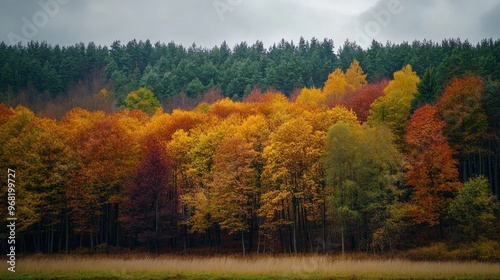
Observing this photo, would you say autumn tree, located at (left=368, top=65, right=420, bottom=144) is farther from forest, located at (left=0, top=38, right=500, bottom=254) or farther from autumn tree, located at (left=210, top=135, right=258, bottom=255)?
autumn tree, located at (left=210, top=135, right=258, bottom=255)

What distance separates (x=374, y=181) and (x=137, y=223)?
23.3m

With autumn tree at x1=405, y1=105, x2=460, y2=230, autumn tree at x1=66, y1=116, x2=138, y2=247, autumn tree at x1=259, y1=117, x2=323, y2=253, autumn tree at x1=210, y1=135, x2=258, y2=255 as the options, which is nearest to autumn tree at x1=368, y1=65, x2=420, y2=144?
autumn tree at x1=405, y1=105, x2=460, y2=230

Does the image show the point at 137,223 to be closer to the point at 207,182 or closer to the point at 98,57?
the point at 207,182

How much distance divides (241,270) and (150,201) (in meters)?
19.2

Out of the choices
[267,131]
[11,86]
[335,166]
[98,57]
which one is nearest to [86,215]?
[267,131]

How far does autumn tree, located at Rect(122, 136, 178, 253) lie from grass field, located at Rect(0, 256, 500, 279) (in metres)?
14.5

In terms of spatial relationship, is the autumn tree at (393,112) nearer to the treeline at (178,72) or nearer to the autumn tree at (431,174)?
the autumn tree at (431,174)

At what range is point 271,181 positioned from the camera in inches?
1783

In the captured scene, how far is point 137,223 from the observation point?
44.4 metres

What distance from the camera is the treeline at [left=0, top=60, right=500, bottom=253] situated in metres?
41.4

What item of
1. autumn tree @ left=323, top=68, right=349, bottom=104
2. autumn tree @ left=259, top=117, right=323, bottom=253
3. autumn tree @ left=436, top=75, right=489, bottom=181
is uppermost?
autumn tree @ left=323, top=68, right=349, bottom=104

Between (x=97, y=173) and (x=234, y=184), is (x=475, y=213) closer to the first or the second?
(x=234, y=184)

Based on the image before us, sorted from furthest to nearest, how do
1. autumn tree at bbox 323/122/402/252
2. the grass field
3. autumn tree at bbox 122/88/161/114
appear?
autumn tree at bbox 122/88/161/114
autumn tree at bbox 323/122/402/252
the grass field

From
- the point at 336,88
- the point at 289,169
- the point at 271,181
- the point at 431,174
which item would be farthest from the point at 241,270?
the point at 336,88
